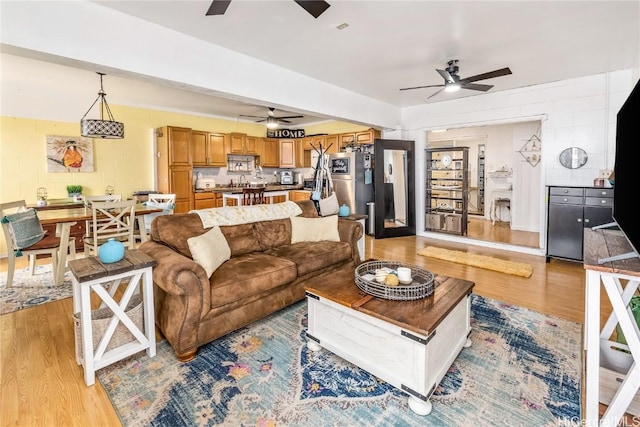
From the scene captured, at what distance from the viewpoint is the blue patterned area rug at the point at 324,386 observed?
160 cm

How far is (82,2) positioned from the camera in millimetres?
2340

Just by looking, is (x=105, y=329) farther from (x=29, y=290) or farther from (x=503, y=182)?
(x=503, y=182)

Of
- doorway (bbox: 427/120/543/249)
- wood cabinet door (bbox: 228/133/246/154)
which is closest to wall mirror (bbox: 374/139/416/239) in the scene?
doorway (bbox: 427/120/543/249)

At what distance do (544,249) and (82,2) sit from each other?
611cm

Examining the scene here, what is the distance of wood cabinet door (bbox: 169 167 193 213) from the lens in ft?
19.3

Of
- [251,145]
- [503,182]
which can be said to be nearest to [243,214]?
[251,145]

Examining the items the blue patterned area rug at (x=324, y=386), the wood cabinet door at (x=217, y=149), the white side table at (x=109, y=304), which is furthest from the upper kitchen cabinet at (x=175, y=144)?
the blue patterned area rug at (x=324, y=386)

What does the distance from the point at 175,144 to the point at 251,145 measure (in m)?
1.88

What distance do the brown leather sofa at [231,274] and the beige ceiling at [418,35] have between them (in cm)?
180

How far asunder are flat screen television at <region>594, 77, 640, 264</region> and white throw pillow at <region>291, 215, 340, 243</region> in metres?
2.38

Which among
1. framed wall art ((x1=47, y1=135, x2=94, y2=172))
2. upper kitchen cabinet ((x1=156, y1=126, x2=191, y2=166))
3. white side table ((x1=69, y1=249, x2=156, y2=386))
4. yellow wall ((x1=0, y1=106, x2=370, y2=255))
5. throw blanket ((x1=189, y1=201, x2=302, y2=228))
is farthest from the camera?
upper kitchen cabinet ((x1=156, y1=126, x2=191, y2=166))

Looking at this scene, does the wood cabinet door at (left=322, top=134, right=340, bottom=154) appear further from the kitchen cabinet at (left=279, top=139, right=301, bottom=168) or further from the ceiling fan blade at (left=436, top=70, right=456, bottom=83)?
the ceiling fan blade at (left=436, top=70, right=456, bottom=83)

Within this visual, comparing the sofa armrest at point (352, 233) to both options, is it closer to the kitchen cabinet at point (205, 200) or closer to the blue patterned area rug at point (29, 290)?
the blue patterned area rug at point (29, 290)

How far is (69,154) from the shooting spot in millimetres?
5098
